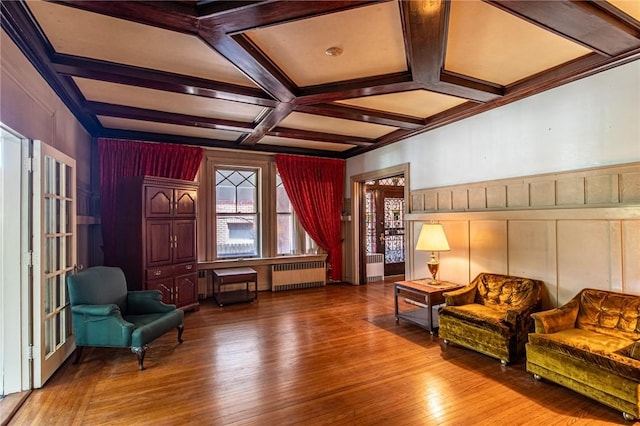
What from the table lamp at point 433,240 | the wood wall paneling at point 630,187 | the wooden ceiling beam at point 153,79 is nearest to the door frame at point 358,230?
the table lamp at point 433,240

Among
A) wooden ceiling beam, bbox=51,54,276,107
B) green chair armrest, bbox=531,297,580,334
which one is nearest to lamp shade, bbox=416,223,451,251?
green chair armrest, bbox=531,297,580,334

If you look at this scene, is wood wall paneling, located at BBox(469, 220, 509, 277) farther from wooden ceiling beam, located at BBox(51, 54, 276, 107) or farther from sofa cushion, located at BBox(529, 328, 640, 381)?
wooden ceiling beam, located at BBox(51, 54, 276, 107)

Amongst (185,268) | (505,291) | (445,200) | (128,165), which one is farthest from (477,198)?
(128,165)

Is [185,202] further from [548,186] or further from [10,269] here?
[548,186]

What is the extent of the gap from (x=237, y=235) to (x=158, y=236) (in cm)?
190

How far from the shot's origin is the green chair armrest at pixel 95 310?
9.95 ft

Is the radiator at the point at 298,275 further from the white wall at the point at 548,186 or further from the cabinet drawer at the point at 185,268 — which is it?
the white wall at the point at 548,186

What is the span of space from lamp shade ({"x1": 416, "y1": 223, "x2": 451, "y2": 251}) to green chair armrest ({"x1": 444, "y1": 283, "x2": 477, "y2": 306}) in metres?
0.53

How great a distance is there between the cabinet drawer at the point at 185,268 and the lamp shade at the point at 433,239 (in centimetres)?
343

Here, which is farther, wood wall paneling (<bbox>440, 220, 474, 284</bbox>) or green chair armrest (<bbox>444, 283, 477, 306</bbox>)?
wood wall paneling (<bbox>440, 220, 474, 284</bbox>)

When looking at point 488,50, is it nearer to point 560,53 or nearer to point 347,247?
point 560,53

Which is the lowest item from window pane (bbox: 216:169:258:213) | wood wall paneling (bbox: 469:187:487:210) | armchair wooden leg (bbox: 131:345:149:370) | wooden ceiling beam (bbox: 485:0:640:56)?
armchair wooden leg (bbox: 131:345:149:370)

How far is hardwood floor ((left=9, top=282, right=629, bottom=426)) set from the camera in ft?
7.43

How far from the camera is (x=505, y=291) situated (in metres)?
3.52
